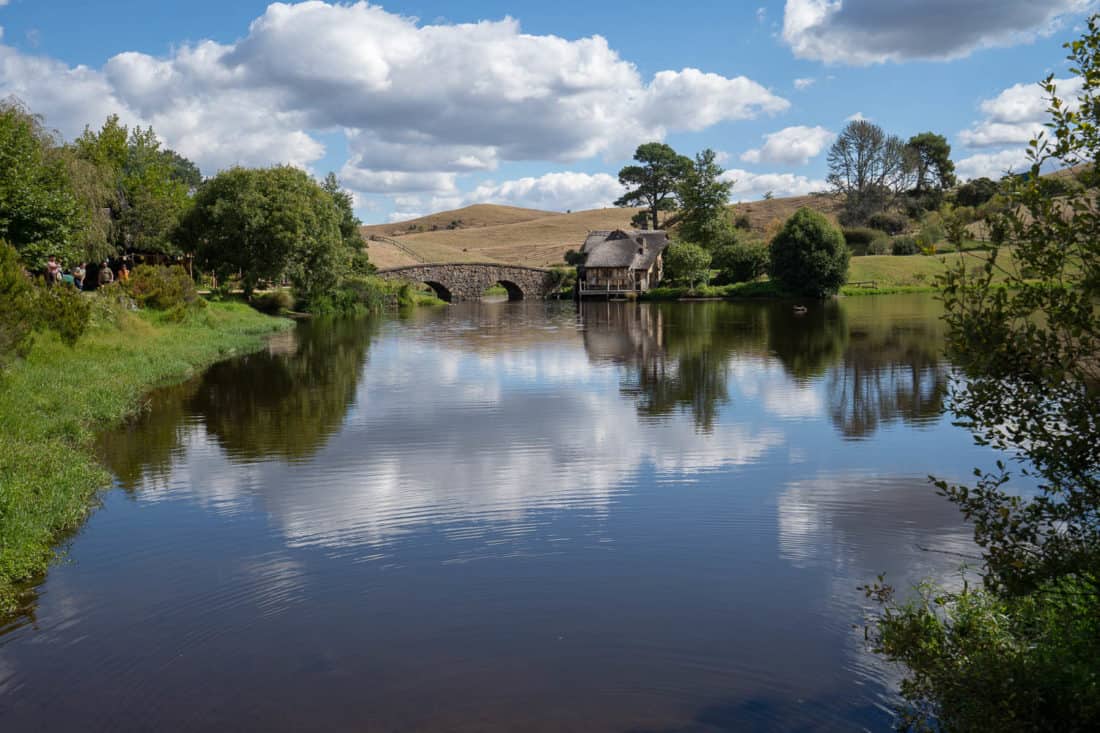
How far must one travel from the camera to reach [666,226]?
11156 centimetres

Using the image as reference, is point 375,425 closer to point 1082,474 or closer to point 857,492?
point 857,492

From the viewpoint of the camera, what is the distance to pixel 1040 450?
551cm

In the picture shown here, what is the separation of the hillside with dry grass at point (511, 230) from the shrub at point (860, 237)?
26.2 feet

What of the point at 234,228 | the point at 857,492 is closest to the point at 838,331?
the point at 857,492

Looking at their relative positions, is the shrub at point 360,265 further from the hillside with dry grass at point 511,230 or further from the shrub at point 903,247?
the shrub at point 903,247

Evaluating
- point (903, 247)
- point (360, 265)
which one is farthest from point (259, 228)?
point (903, 247)

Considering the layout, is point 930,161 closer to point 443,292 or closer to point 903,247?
point 903,247

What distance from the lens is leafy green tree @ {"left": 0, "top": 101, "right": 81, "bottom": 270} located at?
26703mm

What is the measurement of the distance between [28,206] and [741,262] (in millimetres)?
61831

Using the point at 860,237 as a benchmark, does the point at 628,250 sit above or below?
below

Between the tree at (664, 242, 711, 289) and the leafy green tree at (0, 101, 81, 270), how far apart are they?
54687 mm

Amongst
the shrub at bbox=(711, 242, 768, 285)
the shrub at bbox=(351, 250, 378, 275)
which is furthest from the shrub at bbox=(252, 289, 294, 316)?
the shrub at bbox=(711, 242, 768, 285)

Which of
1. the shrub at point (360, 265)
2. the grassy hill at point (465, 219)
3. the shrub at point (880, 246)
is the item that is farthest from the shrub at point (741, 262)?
the grassy hill at point (465, 219)

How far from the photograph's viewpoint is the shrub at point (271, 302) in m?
54.1
